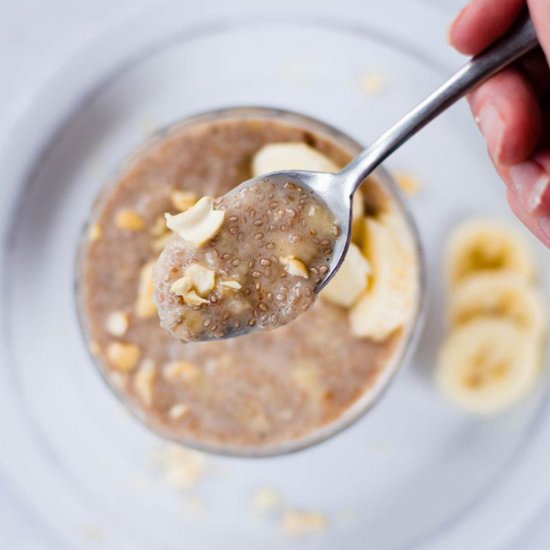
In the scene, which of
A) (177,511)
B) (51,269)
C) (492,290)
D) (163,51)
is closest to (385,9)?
(163,51)

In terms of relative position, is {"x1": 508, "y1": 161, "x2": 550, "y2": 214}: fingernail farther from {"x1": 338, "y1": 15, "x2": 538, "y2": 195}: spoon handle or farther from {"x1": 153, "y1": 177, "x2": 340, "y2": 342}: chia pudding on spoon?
{"x1": 153, "y1": 177, "x2": 340, "y2": 342}: chia pudding on spoon

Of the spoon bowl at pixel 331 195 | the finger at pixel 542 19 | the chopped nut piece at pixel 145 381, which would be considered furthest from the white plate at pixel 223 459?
the finger at pixel 542 19

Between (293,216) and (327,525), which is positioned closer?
(293,216)

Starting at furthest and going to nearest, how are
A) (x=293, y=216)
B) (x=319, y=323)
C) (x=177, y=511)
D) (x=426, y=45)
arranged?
(x=177, y=511), (x=426, y=45), (x=319, y=323), (x=293, y=216)

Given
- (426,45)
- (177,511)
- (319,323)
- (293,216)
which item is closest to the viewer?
(293,216)

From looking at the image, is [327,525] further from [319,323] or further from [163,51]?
[163,51]

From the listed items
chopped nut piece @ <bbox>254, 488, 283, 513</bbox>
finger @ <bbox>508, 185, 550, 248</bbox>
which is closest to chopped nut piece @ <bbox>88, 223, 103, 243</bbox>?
chopped nut piece @ <bbox>254, 488, 283, 513</bbox>

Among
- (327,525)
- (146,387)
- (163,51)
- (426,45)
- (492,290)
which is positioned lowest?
(327,525)
